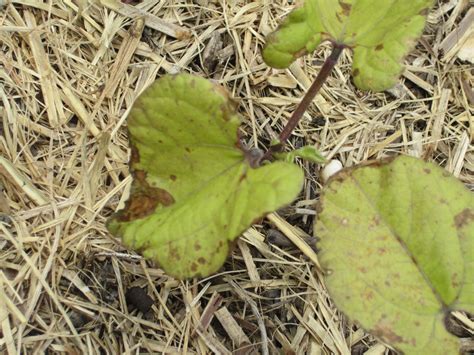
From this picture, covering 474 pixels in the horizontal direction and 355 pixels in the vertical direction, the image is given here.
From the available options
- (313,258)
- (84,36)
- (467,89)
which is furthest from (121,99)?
(467,89)

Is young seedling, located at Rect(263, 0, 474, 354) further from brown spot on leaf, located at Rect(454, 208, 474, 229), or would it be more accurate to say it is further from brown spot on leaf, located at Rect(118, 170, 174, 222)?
brown spot on leaf, located at Rect(118, 170, 174, 222)

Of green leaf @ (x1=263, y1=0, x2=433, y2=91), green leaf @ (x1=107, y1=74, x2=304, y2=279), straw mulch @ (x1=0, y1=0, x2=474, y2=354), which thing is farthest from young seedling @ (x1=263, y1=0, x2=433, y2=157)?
straw mulch @ (x1=0, y1=0, x2=474, y2=354)

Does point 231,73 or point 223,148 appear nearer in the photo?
point 223,148

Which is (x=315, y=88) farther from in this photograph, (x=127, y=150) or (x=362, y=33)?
(x=127, y=150)

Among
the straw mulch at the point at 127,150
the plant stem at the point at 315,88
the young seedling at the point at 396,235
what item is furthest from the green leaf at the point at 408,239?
the straw mulch at the point at 127,150

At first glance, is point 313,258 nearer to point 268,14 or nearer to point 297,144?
point 297,144

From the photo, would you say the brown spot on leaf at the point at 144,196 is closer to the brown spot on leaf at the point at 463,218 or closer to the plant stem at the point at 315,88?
the plant stem at the point at 315,88

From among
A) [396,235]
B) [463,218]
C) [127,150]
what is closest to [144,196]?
[127,150]
